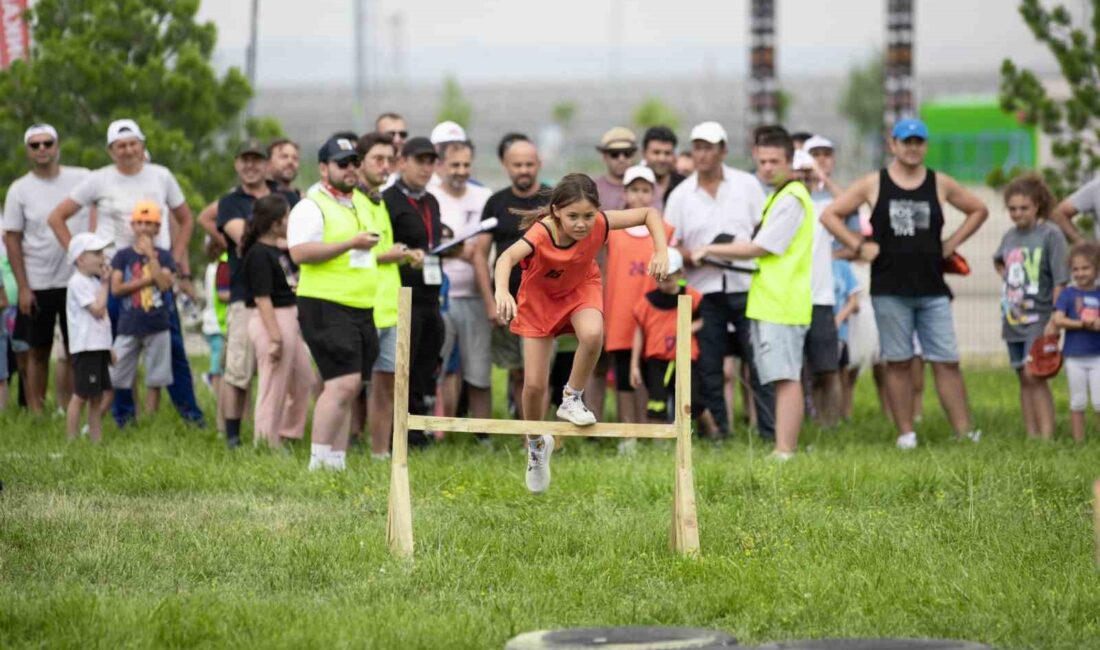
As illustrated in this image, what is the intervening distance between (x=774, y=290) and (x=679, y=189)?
4.75ft

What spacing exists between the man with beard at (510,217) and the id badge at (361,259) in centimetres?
126

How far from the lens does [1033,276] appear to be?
1180cm

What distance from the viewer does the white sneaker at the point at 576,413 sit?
7.85 m

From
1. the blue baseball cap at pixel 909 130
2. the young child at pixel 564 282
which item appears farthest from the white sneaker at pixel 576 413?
the blue baseball cap at pixel 909 130

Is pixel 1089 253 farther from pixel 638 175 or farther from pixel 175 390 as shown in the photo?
pixel 175 390

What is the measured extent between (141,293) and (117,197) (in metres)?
1.03

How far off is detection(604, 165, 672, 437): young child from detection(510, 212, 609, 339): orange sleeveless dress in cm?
304

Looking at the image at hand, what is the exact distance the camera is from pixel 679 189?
1202cm

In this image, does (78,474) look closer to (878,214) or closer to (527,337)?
(527,337)

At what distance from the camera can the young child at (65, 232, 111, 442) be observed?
11.4 m

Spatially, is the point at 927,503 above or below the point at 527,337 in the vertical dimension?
below

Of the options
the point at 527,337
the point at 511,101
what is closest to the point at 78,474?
the point at 527,337

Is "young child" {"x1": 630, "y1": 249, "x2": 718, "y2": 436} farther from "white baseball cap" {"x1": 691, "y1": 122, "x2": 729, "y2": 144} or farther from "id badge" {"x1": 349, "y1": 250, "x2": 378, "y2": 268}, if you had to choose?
"id badge" {"x1": 349, "y1": 250, "x2": 378, "y2": 268}

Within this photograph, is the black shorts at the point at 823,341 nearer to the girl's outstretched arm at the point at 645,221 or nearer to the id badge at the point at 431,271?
the id badge at the point at 431,271
